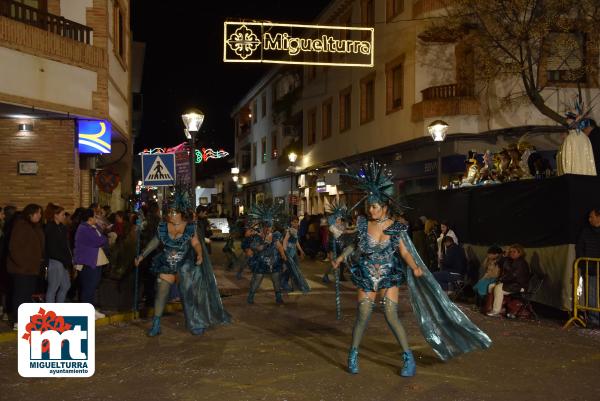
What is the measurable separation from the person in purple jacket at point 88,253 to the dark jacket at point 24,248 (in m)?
1.04

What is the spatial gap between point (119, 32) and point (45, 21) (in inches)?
217

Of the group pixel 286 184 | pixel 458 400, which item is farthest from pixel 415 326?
pixel 286 184

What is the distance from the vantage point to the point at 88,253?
35.9 feet

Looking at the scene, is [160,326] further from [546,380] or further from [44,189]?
[44,189]

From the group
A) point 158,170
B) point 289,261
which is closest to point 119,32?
point 158,170

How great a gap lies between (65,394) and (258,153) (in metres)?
47.7

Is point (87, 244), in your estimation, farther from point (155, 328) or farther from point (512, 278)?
point (512, 278)

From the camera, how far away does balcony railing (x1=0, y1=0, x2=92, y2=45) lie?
14844mm

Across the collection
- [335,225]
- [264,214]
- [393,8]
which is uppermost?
[393,8]

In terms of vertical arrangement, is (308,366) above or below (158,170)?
below

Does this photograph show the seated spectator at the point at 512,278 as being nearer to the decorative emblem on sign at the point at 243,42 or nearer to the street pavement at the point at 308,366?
the street pavement at the point at 308,366

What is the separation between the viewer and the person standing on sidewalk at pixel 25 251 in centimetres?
977

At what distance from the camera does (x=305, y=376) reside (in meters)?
7.21

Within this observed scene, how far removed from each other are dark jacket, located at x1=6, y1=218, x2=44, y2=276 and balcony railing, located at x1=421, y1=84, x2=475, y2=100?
17.4 metres
